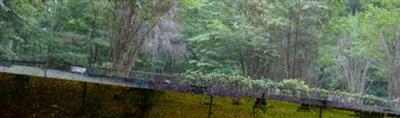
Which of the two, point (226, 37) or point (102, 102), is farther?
point (226, 37)

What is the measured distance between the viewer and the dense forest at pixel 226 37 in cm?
1628

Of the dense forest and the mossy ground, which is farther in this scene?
the dense forest

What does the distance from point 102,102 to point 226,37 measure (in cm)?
1726

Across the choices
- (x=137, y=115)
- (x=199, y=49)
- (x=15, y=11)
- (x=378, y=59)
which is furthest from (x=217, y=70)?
(x=137, y=115)

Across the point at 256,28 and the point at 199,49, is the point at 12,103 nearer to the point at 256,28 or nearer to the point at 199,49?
the point at 256,28

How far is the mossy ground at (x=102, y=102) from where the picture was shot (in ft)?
6.66

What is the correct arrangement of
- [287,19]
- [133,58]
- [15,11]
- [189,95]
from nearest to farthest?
[189,95] → [15,11] → [133,58] → [287,19]

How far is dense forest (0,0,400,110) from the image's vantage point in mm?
16281

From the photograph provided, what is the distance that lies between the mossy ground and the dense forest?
13.5 metres

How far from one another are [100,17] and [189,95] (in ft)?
50.7

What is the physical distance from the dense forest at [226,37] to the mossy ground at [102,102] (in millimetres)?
13483

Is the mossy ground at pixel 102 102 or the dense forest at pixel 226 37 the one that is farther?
the dense forest at pixel 226 37

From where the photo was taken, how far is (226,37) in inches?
757

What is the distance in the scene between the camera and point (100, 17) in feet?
56.0
